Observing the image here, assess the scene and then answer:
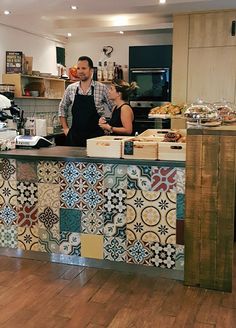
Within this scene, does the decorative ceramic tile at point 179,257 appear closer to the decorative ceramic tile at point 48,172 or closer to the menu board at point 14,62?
the decorative ceramic tile at point 48,172

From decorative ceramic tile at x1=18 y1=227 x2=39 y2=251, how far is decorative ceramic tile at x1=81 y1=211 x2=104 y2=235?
15.5 inches

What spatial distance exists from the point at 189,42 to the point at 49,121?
9.02 ft

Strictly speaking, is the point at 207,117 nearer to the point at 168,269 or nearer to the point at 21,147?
the point at 168,269

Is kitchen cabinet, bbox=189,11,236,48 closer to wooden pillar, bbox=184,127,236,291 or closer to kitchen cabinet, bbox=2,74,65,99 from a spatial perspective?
kitchen cabinet, bbox=2,74,65,99

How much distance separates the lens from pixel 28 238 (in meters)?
2.97

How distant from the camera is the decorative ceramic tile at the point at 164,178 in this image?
260cm

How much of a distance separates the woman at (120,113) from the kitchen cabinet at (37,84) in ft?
6.95

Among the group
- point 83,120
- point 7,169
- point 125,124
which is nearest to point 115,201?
point 7,169

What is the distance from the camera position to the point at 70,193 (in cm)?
283

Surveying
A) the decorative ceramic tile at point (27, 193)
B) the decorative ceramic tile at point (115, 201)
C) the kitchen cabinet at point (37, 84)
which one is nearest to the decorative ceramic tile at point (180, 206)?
the decorative ceramic tile at point (115, 201)

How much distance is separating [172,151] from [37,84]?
389 cm

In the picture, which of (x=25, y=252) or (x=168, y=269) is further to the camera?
(x=25, y=252)

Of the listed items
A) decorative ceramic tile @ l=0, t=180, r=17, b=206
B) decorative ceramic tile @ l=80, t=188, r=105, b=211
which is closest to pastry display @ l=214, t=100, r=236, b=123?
decorative ceramic tile @ l=80, t=188, r=105, b=211

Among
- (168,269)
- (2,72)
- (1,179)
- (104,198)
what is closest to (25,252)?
(1,179)
